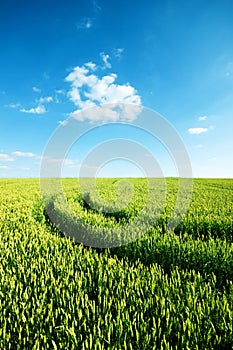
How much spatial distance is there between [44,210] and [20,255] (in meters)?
4.04

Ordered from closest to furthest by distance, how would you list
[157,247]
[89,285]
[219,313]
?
[219,313], [89,285], [157,247]

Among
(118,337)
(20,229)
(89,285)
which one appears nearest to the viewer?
(118,337)

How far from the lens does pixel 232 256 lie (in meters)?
4.11

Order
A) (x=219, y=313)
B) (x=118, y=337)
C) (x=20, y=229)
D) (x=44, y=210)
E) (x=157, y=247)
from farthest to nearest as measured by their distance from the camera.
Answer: (x=44, y=210) < (x=20, y=229) < (x=157, y=247) < (x=219, y=313) < (x=118, y=337)

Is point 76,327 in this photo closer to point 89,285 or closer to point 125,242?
point 89,285

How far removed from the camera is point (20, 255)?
411 centimetres

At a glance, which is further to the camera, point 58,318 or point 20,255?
point 20,255

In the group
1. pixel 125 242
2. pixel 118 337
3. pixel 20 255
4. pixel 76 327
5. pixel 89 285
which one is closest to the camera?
pixel 118 337

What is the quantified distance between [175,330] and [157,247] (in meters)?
2.28

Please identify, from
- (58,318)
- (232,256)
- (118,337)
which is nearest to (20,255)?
(58,318)

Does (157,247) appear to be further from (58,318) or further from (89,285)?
(58,318)

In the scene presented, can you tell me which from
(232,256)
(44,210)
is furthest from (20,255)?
(44,210)

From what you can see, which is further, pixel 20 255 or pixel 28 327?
pixel 20 255

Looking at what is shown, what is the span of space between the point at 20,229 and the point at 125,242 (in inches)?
87.5
